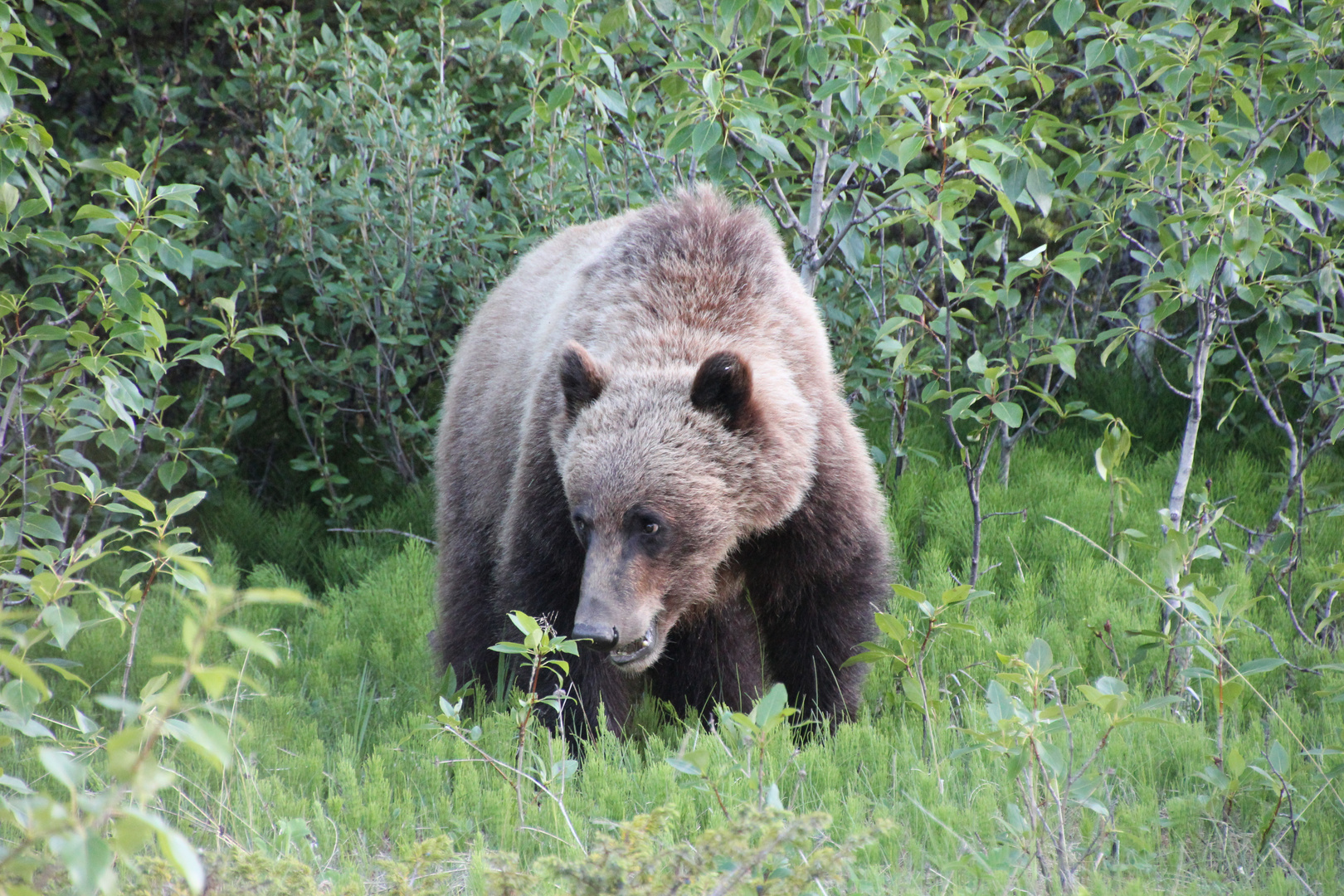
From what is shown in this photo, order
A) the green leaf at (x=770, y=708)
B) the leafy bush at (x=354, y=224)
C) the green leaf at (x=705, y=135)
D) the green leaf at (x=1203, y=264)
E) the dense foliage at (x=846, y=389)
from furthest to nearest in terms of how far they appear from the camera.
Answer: the leafy bush at (x=354, y=224) < the green leaf at (x=705, y=135) < the green leaf at (x=1203, y=264) < the dense foliage at (x=846, y=389) < the green leaf at (x=770, y=708)

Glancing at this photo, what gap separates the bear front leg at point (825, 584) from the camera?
166 inches

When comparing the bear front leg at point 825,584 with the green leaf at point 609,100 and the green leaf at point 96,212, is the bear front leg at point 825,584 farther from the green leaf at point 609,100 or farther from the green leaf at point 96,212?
the green leaf at point 96,212

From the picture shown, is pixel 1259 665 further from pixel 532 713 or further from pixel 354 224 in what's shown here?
pixel 354 224

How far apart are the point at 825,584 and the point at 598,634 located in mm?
1127

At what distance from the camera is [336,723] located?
15.4ft

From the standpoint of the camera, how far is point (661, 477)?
3760mm

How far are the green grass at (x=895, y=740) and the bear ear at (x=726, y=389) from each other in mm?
1188

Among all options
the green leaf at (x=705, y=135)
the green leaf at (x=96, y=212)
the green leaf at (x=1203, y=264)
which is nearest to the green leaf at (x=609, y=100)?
the green leaf at (x=705, y=135)

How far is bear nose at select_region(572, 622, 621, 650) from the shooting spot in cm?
355

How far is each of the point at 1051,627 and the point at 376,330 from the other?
14.3 feet

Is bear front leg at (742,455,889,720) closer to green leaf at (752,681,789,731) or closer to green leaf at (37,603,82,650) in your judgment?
green leaf at (752,681,789,731)

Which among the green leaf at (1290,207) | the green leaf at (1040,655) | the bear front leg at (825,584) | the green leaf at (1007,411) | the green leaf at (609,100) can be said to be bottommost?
the bear front leg at (825,584)

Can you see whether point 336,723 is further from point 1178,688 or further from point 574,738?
point 1178,688

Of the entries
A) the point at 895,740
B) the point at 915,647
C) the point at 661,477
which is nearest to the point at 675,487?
the point at 661,477
